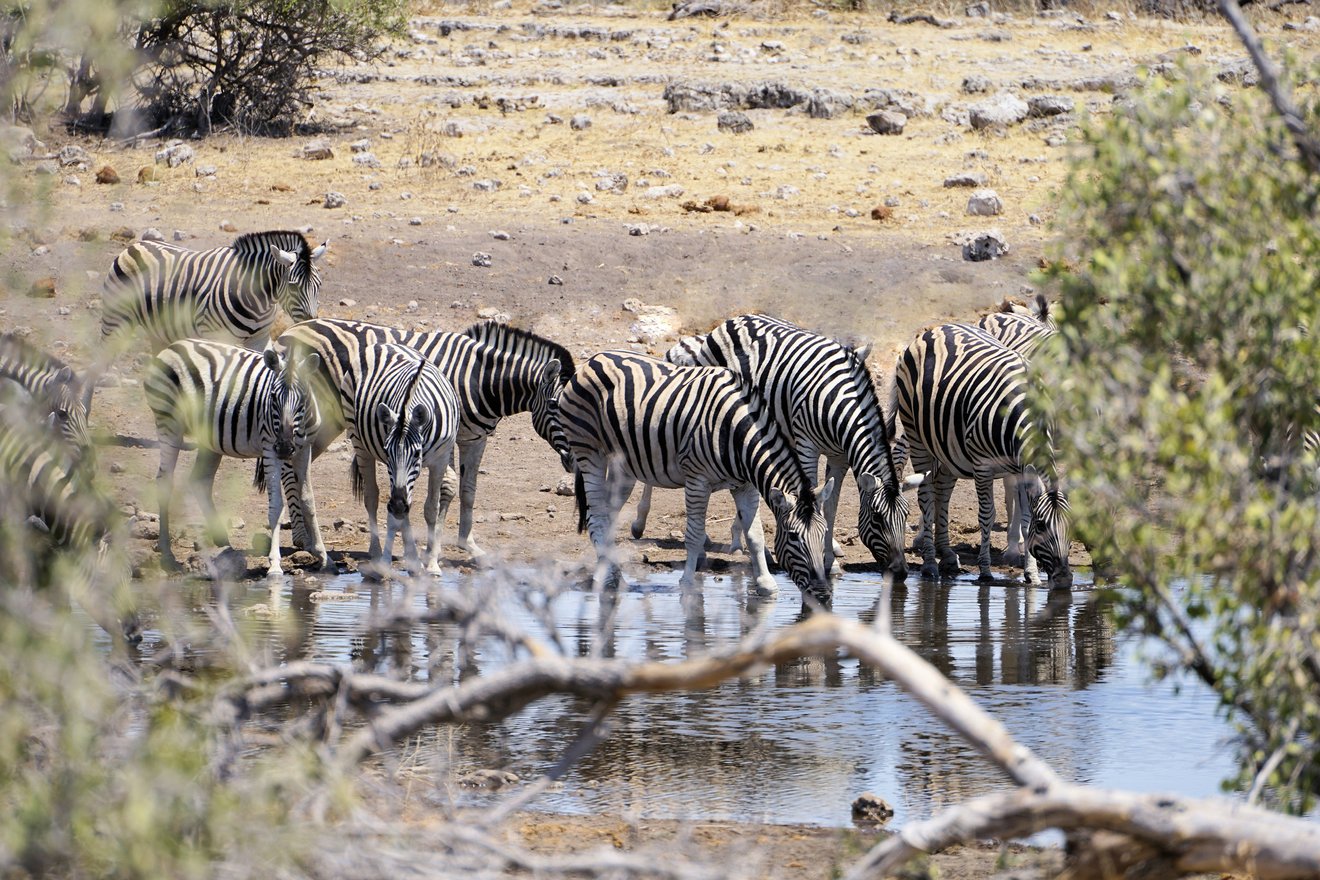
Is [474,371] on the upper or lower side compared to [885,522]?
upper

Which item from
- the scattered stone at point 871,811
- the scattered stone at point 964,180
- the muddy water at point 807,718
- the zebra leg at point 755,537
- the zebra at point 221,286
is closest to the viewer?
the scattered stone at point 871,811

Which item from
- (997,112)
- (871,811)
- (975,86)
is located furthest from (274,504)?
(975,86)

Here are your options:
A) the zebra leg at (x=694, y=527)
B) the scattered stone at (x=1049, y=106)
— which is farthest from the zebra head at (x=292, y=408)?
the scattered stone at (x=1049, y=106)

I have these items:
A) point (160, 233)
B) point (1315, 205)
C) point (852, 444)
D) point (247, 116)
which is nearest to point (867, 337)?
point (852, 444)

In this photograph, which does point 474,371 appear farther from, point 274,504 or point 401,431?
point 274,504

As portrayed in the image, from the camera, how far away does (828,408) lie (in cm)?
1150

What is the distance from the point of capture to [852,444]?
1134 centimetres

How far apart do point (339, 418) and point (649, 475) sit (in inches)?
86.1

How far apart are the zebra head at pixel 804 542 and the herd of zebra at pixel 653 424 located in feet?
0.04

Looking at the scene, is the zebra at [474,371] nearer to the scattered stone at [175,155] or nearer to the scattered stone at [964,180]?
the scattered stone at [175,155]

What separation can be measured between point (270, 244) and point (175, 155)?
5146mm

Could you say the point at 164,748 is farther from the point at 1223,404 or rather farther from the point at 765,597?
the point at 765,597

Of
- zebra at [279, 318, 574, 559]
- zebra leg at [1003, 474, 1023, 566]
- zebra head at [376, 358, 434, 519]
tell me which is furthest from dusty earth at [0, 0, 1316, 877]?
zebra head at [376, 358, 434, 519]

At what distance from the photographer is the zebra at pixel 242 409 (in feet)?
36.2
